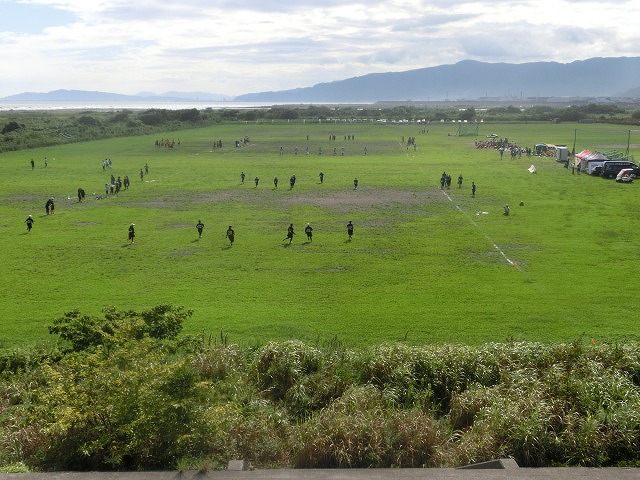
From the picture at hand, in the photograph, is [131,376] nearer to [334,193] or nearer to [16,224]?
[16,224]

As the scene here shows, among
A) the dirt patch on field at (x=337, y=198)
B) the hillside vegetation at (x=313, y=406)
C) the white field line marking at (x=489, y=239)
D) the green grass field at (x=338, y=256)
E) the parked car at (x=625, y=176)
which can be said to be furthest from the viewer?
the parked car at (x=625, y=176)

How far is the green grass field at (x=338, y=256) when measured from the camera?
66.5 feet


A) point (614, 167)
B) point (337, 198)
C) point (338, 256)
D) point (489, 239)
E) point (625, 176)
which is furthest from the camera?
point (614, 167)

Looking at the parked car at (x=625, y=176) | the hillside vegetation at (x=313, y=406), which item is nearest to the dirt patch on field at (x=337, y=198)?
the parked car at (x=625, y=176)

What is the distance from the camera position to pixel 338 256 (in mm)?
29203

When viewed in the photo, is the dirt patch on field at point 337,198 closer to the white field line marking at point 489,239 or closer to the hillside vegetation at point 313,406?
the white field line marking at point 489,239

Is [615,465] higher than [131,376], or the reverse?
[131,376]

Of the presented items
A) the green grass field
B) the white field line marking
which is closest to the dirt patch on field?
the green grass field

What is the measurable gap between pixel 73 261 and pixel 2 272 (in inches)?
119

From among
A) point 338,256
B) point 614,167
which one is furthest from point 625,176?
point 338,256

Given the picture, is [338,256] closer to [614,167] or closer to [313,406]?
[313,406]

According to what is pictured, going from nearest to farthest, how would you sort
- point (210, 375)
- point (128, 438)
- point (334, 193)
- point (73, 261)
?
point (128, 438)
point (210, 375)
point (73, 261)
point (334, 193)

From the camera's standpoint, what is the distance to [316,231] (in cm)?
3475

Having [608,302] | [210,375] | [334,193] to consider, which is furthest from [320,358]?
[334,193]
